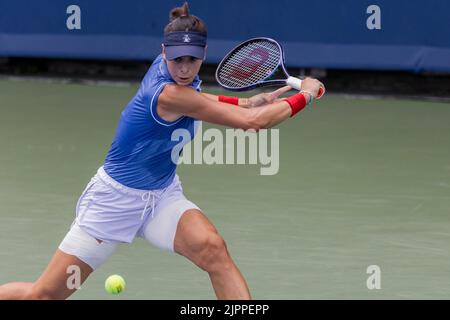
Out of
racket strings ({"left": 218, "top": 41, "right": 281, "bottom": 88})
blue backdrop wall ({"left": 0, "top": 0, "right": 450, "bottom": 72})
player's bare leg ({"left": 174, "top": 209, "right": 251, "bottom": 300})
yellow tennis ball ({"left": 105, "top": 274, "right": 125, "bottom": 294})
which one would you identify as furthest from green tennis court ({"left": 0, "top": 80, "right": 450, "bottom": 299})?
racket strings ({"left": 218, "top": 41, "right": 281, "bottom": 88})

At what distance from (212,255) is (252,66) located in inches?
49.5

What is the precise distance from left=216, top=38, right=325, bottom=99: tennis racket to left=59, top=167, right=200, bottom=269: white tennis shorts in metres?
0.77

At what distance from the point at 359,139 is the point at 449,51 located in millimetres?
1975

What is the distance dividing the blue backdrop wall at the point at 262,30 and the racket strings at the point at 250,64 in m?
6.96

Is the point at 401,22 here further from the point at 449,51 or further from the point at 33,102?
the point at 33,102

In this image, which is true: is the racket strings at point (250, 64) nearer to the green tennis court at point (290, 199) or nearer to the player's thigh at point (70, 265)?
the player's thigh at point (70, 265)

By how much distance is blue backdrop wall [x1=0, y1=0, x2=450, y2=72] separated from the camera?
1484 centimetres

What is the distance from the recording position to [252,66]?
25.8 ft

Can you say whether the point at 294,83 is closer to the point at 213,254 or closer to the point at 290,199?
the point at 213,254

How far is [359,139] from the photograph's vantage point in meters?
13.5

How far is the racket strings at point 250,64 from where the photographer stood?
7797 mm

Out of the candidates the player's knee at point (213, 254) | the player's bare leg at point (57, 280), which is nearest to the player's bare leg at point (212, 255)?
the player's knee at point (213, 254)

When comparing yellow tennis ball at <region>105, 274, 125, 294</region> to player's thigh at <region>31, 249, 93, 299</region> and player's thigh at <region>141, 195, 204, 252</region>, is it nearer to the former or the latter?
player's thigh at <region>141, 195, 204, 252</region>
